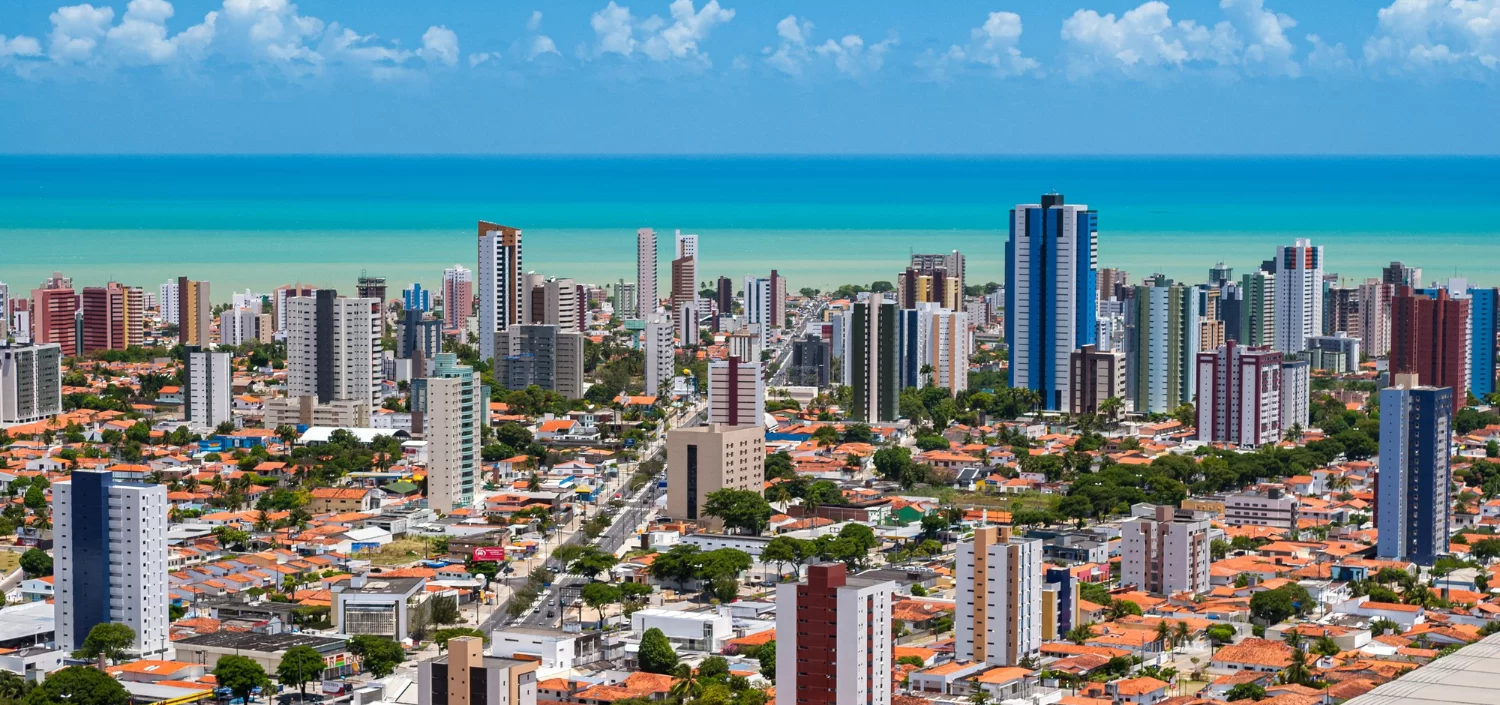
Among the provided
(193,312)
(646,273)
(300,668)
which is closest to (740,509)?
(300,668)

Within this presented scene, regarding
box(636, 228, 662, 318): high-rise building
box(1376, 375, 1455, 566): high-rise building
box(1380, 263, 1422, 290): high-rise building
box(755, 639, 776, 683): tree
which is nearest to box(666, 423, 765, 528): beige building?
box(1376, 375, 1455, 566): high-rise building

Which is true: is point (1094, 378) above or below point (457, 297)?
below

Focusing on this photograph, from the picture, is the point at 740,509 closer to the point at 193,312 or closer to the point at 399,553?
the point at 399,553

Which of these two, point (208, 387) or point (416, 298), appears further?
point (416, 298)

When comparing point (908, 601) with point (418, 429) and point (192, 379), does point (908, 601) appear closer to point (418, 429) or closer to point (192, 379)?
point (418, 429)

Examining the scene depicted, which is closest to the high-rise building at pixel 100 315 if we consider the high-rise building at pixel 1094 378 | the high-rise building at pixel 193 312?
the high-rise building at pixel 193 312

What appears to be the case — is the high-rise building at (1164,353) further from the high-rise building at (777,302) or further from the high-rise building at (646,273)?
the high-rise building at (646,273)

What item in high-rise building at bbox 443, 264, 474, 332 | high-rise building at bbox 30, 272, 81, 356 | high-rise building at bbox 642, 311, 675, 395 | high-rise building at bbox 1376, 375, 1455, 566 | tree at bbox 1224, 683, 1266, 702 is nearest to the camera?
tree at bbox 1224, 683, 1266, 702

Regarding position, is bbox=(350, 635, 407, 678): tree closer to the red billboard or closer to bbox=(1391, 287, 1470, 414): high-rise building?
the red billboard
